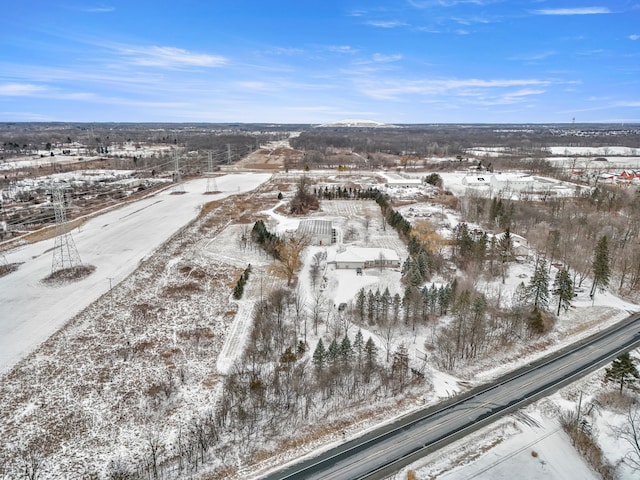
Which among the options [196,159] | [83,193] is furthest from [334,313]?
[196,159]

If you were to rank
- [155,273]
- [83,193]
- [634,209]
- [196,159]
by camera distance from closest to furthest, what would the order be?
[155,273] → [634,209] → [83,193] → [196,159]

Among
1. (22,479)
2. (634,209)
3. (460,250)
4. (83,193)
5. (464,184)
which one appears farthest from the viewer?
(464,184)

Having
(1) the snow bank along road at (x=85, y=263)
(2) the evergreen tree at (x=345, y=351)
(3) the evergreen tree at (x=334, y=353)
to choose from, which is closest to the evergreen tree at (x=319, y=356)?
(3) the evergreen tree at (x=334, y=353)

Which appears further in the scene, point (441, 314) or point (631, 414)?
point (441, 314)

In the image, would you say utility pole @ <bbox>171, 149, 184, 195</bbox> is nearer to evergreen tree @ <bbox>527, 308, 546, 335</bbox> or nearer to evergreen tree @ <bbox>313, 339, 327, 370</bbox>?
evergreen tree @ <bbox>313, 339, 327, 370</bbox>

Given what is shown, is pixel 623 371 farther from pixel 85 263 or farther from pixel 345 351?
pixel 85 263

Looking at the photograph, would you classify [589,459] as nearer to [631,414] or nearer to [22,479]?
[631,414]

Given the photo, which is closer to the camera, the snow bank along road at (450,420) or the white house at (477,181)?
the snow bank along road at (450,420)

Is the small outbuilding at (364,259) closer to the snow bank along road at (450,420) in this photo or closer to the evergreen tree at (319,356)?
the evergreen tree at (319,356)
